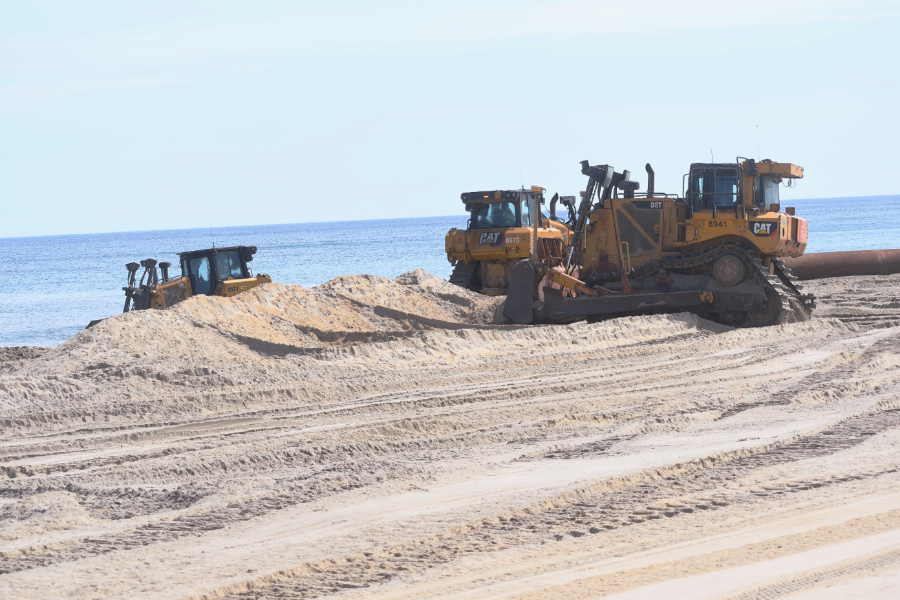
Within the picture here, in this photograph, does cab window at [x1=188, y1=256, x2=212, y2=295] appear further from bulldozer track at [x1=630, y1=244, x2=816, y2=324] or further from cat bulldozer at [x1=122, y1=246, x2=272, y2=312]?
bulldozer track at [x1=630, y1=244, x2=816, y2=324]

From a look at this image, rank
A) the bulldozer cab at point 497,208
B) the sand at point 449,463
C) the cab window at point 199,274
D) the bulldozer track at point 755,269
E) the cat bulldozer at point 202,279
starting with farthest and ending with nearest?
the bulldozer cab at point 497,208 < the cab window at point 199,274 < the cat bulldozer at point 202,279 < the bulldozer track at point 755,269 < the sand at point 449,463

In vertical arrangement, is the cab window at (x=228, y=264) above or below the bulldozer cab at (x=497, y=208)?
below

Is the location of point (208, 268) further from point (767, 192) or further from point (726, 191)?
point (767, 192)

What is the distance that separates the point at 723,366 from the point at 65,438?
723 cm

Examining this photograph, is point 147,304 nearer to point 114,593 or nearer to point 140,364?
point 140,364

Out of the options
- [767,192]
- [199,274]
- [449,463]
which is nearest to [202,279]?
[199,274]

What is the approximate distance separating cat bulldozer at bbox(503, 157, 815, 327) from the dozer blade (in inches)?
0.6

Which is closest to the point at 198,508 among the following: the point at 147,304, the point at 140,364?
the point at 140,364

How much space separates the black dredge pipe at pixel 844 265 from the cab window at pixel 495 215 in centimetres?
1139

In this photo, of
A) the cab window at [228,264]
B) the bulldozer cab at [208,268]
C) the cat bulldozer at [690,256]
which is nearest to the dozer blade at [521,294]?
the cat bulldozer at [690,256]

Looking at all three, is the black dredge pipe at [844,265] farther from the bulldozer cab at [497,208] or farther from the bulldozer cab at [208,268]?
the bulldozer cab at [208,268]

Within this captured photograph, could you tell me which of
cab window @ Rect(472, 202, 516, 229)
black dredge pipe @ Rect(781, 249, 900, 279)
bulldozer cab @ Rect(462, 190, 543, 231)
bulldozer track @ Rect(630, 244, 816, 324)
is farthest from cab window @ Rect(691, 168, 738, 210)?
black dredge pipe @ Rect(781, 249, 900, 279)

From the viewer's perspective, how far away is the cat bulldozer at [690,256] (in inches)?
596

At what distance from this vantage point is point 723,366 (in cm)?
1152
